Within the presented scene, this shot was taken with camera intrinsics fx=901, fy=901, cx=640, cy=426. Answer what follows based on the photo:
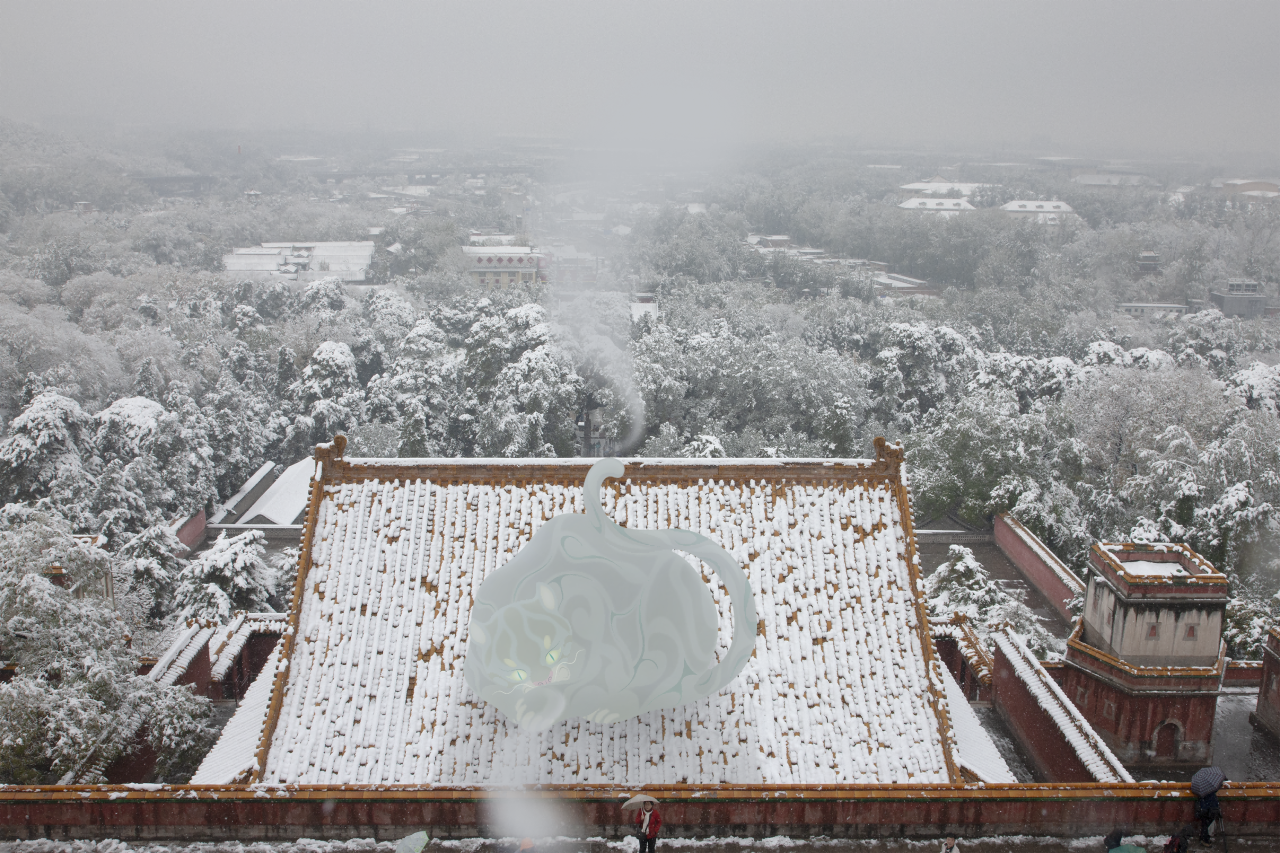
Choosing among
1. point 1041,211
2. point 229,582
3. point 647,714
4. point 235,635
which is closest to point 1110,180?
point 1041,211

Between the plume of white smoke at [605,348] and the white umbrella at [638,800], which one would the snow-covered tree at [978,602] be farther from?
the plume of white smoke at [605,348]

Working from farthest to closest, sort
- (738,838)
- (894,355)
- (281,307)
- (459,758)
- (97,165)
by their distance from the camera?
(97,165) < (281,307) < (894,355) < (459,758) < (738,838)

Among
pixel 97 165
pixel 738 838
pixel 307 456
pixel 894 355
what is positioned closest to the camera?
pixel 738 838

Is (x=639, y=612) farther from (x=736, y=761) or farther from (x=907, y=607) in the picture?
(x=907, y=607)

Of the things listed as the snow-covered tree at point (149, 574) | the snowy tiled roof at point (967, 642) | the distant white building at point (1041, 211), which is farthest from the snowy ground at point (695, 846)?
the distant white building at point (1041, 211)

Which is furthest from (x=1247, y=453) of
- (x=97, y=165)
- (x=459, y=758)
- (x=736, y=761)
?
(x=97, y=165)

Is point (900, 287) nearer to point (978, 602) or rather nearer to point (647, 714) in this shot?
point (978, 602)
